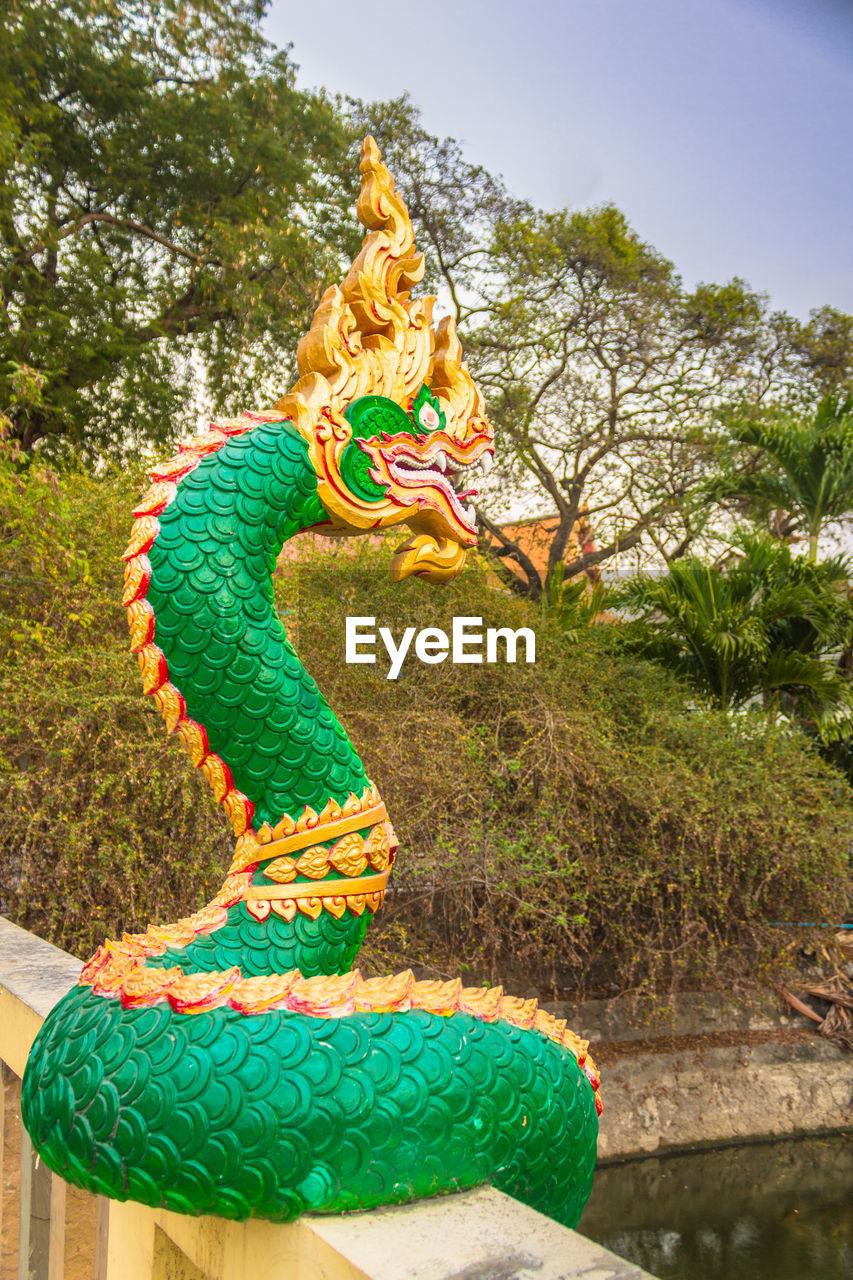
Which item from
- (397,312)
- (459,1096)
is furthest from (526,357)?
(459,1096)

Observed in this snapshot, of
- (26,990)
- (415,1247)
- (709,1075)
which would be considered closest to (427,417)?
(415,1247)

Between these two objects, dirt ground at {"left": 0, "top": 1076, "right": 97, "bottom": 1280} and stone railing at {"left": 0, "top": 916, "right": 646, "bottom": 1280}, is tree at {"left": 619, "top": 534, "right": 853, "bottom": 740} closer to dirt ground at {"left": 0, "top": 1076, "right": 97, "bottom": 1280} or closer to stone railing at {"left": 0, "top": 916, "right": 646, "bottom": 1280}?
dirt ground at {"left": 0, "top": 1076, "right": 97, "bottom": 1280}

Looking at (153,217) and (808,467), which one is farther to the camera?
(153,217)

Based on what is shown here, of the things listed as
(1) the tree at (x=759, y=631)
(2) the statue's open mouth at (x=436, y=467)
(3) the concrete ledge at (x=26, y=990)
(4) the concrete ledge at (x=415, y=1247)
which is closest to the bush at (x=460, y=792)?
(1) the tree at (x=759, y=631)

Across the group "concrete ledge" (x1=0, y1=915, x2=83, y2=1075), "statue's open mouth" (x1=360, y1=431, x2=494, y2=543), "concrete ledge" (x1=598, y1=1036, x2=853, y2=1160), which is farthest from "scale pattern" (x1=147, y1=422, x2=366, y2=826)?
"concrete ledge" (x1=598, y1=1036, x2=853, y2=1160)

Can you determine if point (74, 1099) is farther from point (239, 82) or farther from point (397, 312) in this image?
point (239, 82)

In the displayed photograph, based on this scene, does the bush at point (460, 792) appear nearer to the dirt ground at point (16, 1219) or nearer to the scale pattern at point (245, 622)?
the dirt ground at point (16, 1219)

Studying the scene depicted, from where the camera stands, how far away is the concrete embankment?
561 centimetres

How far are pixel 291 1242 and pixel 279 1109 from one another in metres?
0.13

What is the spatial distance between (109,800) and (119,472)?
80.6 inches

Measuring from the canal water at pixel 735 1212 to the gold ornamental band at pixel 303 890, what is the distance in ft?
14.0

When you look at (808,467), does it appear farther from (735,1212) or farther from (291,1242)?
(291,1242)

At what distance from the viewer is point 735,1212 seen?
506 centimetres

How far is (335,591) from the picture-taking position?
5652mm
